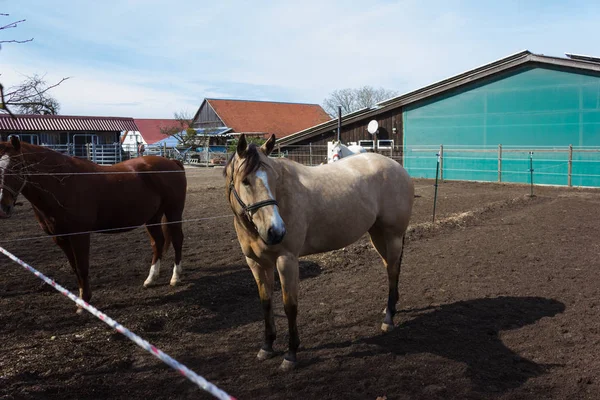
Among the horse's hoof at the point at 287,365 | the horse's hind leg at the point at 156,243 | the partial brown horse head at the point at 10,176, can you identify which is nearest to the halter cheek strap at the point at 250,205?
the horse's hoof at the point at 287,365

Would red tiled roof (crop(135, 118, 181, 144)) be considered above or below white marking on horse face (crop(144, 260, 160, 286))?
above

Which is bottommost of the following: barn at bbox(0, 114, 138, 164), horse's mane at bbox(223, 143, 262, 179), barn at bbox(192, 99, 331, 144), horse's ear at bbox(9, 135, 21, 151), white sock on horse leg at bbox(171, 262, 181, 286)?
white sock on horse leg at bbox(171, 262, 181, 286)

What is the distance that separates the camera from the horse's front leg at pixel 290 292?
3.30 m

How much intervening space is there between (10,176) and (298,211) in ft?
9.19

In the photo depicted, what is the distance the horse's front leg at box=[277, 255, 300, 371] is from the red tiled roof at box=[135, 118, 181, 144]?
54323 mm

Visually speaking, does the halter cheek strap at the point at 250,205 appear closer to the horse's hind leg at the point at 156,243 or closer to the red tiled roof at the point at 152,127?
the horse's hind leg at the point at 156,243

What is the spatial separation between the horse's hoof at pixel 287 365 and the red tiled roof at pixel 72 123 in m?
27.4

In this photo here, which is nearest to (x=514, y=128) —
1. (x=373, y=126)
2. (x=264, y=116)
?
(x=373, y=126)

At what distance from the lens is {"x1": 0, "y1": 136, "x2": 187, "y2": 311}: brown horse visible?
416cm

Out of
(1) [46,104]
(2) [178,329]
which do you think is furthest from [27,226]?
(1) [46,104]

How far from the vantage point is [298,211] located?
3.42 m

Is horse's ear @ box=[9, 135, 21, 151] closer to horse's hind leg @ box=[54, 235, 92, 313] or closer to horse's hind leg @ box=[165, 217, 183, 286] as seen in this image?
horse's hind leg @ box=[54, 235, 92, 313]

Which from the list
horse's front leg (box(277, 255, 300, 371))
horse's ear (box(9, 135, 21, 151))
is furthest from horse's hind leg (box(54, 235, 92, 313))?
horse's front leg (box(277, 255, 300, 371))

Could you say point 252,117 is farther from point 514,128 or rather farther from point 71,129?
point 514,128
